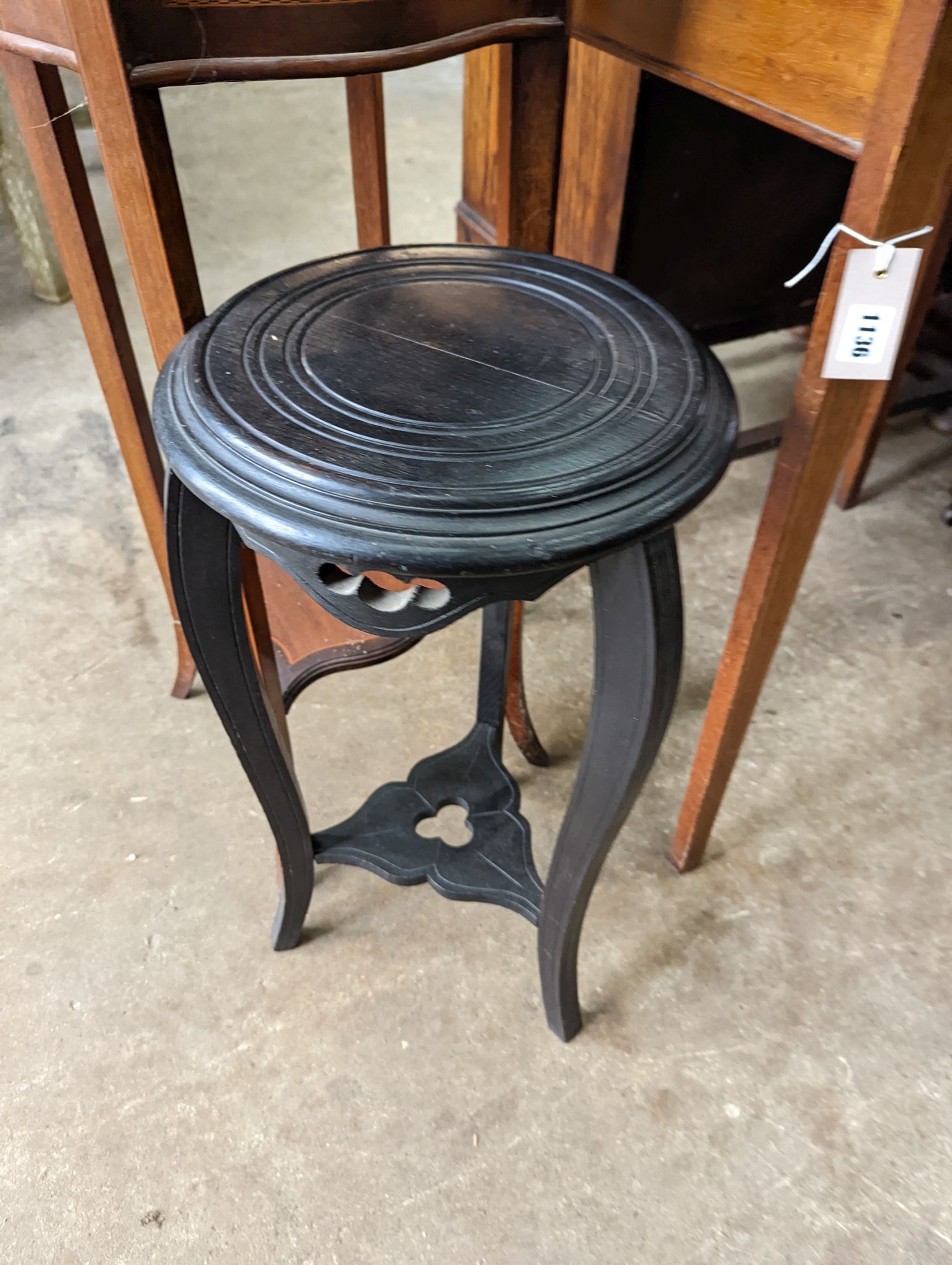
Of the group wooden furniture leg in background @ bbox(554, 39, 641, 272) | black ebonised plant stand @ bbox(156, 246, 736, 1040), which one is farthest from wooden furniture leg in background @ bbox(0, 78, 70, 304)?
black ebonised plant stand @ bbox(156, 246, 736, 1040)

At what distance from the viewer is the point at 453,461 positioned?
61 centimetres

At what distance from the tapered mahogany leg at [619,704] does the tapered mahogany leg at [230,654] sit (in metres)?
0.29

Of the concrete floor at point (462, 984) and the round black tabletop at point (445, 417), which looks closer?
the round black tabletop at point (445, 417)

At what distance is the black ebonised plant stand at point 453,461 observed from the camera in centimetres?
59

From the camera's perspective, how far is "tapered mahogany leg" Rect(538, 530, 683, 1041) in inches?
26.5

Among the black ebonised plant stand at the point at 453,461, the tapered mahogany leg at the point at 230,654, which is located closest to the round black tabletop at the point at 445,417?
the black ebonised plant stand at the point at 453,461

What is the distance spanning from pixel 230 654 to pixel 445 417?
315 mm

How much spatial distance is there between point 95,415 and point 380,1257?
1.70m

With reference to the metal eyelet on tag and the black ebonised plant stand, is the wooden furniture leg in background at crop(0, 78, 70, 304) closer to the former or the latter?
the black ebonised plant stand

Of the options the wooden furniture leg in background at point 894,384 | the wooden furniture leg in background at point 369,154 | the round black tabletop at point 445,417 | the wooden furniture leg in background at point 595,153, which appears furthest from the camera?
the wooden furniture leg in background at point 894,384

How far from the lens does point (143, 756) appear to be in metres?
1.33

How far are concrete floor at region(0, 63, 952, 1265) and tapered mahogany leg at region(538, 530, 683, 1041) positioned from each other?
23cm

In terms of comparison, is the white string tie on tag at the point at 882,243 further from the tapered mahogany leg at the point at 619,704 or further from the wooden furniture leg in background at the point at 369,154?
the wooden furniture leg in background at the point at 369,154

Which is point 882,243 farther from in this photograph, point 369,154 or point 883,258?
point 369,154
